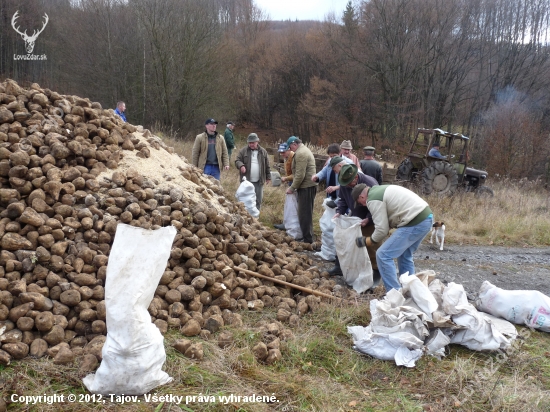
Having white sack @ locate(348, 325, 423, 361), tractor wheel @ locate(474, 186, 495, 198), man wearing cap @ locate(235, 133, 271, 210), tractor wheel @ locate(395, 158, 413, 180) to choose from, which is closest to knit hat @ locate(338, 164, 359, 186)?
white sack @ locate(348, 325, 423, 361)

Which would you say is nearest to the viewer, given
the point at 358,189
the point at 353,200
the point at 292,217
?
the point at 358,189

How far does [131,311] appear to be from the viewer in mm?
2461

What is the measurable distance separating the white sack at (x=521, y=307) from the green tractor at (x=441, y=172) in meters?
6.89

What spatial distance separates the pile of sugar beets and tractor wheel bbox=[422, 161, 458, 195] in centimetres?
675

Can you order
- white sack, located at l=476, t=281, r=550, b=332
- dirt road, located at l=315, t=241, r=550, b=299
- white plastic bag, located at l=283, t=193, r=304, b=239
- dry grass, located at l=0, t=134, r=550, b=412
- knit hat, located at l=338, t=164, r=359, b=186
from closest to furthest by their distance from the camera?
dry grass, located at l=0, t=134, r=550, b=412
white sack, located at l=476, t=281, r=550, b=332
knit hat, located at l=338, t=164, r=359, b=186
dirt road, located at l=315, t=241, r=550, b=299
white plastic bag, located at l=283, t=193, r=304, b=239

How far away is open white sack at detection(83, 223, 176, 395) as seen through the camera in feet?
8.05

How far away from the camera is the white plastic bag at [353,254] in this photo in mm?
4758

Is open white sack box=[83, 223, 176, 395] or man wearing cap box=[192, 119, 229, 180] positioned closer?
open white sack box=[83, 223, 176, 395]

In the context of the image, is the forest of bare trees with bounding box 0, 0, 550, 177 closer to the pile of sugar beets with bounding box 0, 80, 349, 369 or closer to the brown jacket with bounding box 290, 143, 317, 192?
the brown jacket with bounding box 290, 143, 317, 192

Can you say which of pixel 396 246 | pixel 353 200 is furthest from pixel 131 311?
pixel 353 200

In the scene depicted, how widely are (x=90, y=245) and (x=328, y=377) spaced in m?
2.33

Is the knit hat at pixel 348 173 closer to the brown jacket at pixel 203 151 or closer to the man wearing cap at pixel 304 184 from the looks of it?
the man wearing cap at pixel 304 184

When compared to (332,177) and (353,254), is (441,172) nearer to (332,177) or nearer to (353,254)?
(332,177)

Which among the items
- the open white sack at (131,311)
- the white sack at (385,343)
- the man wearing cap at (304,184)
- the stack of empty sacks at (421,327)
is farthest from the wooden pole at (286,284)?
the man wearing cap at (304,184)
